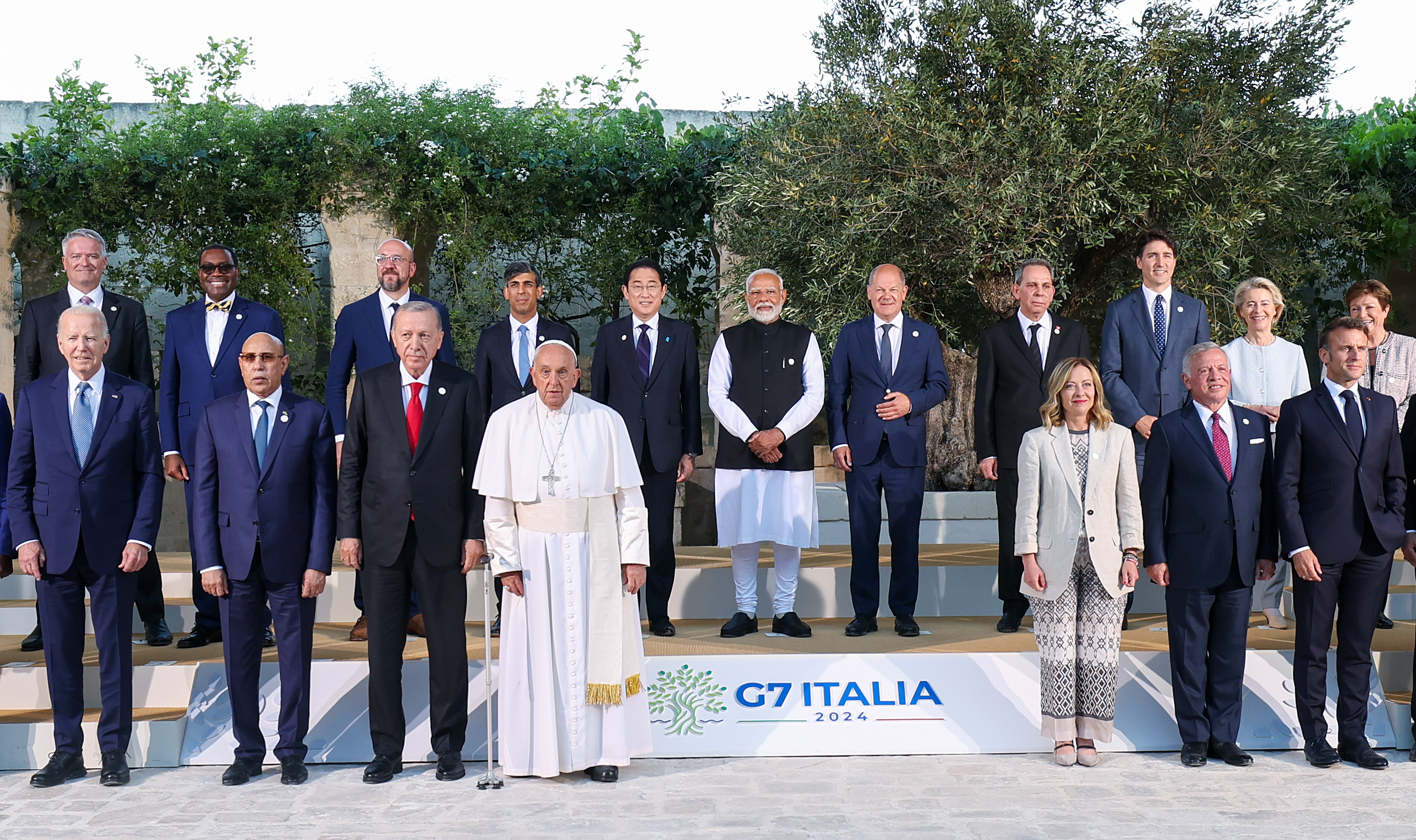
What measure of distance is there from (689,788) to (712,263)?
559cm

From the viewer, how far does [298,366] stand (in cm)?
884

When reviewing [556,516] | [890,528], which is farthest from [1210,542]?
[556,516]

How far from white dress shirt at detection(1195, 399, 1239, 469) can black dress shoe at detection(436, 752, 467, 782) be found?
3041 millimetres

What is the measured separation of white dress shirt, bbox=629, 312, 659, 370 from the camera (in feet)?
17.8

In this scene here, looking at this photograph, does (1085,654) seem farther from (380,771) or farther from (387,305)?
(387,305)

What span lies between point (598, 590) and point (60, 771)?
6.68ft

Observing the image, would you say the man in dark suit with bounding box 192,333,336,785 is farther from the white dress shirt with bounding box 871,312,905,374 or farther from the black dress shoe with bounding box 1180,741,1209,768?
the black dress shoe with bounding box 1180,741,1209,768

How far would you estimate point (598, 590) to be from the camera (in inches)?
170

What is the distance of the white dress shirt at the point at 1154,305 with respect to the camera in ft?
17.2

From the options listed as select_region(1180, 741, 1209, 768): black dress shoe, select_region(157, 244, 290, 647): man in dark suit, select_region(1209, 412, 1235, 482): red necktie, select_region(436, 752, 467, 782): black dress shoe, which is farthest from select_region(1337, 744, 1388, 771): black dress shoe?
select_region(157, 244, 290, 647): man in dark suit

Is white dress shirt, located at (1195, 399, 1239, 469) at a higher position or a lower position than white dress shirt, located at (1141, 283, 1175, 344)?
lower

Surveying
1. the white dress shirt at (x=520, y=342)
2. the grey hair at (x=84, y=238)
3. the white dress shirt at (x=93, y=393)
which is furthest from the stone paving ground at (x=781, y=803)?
the grey hair at (x=84, y=238)

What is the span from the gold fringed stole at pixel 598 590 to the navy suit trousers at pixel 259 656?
91cm

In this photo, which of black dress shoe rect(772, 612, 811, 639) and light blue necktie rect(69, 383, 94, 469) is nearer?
light blue necktie rect(69, 383, 94, 469)
